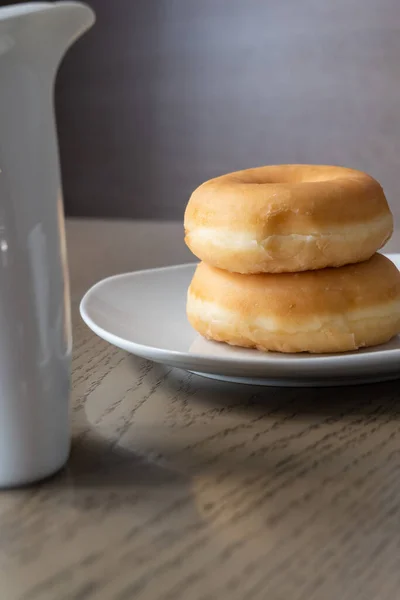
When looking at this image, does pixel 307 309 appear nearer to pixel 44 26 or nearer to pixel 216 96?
pixel 44 26

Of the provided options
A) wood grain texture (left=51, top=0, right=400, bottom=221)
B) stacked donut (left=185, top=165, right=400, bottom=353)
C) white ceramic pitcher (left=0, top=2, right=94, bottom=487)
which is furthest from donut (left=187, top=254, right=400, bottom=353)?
wood grain texture (left=51, top=0, right=400, bottom=221)

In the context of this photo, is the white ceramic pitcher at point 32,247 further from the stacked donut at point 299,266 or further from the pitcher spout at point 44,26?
the stacked donut at point 299,266

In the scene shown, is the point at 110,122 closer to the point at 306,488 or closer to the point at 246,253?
the point at 246,253

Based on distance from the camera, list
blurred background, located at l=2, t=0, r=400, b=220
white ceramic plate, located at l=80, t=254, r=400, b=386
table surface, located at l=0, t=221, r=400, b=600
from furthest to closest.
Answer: blurred background, located at l=2, t=0, r=400, b=220 < white ceramic plate, located at l=80, t=254, r=400, b=386 < table surface, located at l=0, t=221, r=400, b=600

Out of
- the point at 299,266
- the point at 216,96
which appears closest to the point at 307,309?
the point at 299,266

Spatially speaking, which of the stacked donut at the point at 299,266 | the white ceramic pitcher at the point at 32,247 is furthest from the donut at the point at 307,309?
the white ceramic pitcher at the point at 32,247

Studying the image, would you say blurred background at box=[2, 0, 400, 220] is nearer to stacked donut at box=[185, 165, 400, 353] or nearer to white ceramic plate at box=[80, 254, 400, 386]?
white ceramic plate at box=[80, 254, 400, 386]
